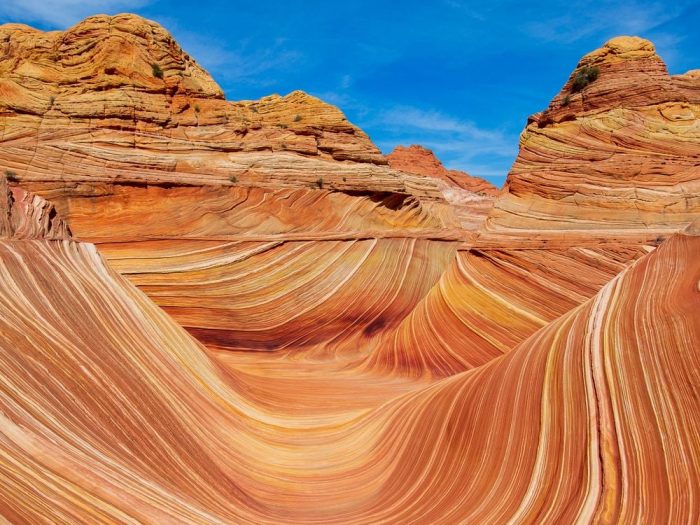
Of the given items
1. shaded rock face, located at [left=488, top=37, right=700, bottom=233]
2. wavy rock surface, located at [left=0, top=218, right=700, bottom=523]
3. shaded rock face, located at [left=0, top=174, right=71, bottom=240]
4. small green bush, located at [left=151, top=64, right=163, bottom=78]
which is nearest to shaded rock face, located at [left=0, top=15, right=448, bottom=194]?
small green bush, located at [left=151, top=64, right=163, bottom=78]

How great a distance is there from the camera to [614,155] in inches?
294

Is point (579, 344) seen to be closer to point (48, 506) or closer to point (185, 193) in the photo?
point (48, 506)

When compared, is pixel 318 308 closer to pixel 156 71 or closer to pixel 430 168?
pixel 156 71

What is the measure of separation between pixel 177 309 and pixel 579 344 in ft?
18.5

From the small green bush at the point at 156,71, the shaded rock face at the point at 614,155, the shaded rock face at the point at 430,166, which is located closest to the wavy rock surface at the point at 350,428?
the shaded rock face at the point at 614,155

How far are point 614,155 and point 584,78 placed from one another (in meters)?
1.76

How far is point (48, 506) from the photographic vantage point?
173 centimetres

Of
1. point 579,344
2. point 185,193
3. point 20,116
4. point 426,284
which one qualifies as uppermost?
point 20,116

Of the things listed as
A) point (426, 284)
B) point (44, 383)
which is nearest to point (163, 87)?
point (426, 284)

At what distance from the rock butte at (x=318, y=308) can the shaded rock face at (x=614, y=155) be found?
0.04m

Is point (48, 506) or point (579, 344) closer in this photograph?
point (48, 506)

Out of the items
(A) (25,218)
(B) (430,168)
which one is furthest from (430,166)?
(A) (25,218)

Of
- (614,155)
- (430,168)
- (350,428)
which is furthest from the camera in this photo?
(430,168)

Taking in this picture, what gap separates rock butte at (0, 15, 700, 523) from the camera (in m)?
2.47
